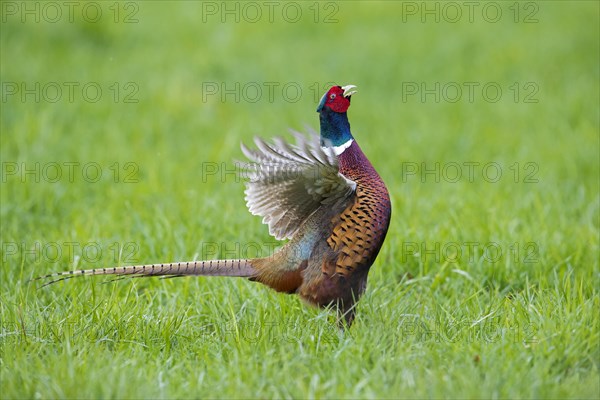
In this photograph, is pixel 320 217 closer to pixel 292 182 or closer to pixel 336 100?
pixel 292 182

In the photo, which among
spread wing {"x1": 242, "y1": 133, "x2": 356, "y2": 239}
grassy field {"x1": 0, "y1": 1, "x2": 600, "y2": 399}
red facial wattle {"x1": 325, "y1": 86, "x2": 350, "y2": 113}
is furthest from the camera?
red facial wattle {"x1": 325, "y1": 86, "x2": 350, "y2": 113}

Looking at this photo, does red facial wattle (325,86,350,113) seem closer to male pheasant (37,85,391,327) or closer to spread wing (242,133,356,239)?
male pheasant (37,85,391,327)

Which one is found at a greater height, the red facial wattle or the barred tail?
the red facial wattle

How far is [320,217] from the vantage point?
3.52m

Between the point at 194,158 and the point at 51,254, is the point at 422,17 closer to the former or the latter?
the point at 194,158

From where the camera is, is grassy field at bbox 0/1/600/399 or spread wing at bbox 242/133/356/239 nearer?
grassy field at bbox 0/1/600/399

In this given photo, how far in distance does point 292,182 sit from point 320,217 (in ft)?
0.69

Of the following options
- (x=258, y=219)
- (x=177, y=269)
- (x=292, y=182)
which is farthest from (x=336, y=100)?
(x=258, y=219)

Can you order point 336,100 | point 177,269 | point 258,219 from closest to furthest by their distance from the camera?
point 177,269 < point 336,100 < point 258,219

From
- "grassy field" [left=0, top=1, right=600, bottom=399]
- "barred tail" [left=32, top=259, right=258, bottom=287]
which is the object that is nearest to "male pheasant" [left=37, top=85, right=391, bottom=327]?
"barred tail" [left=32, top=259, right=258, bottom=287]

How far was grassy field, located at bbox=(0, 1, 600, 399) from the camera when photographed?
298cm

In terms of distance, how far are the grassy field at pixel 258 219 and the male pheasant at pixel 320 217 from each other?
0.16m

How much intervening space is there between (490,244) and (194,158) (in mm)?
2647

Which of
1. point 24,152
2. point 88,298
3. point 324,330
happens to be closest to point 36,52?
point 24,152
